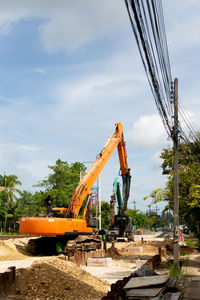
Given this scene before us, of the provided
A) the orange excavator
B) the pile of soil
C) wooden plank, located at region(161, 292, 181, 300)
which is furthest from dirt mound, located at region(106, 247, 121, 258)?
wooden plank, located at region(161, 292, 181, 300)

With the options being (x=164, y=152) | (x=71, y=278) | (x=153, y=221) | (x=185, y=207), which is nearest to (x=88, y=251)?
(x=185, y=207)

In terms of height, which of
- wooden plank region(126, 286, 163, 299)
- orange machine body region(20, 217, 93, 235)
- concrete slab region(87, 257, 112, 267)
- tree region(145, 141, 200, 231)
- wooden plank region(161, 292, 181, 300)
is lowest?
concrete slab region(87, 257, 112, 267)

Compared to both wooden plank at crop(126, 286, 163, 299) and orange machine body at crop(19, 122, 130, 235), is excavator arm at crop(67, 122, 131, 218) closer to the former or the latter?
orange machine body at crop(19, 122, 130, 235)

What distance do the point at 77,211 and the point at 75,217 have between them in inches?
18.7

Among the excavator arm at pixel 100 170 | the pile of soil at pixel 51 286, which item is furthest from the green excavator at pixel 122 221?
the pile of soil at pixel 51 286

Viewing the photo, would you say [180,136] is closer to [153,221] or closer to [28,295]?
[28,295]

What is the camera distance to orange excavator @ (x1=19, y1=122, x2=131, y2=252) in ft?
77.7

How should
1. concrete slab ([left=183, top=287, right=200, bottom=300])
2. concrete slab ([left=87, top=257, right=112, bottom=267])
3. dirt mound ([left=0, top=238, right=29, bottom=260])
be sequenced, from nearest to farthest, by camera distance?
concrete slab ([left=183, top=287, right=200, bottom=300])
concrete slab ([left=87, top=257, right=112, bottom=267])
dirt mound ([left=0, top=238, right=29, bottom=260])

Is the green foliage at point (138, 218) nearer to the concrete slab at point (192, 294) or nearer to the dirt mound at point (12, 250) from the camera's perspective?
the dirt mound at point (12, 250)

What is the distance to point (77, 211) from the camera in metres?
26.5

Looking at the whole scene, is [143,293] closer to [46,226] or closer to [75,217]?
[46,226]

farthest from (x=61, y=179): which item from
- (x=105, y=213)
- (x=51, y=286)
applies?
(x=51, y=286)

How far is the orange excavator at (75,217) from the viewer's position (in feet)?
77.7

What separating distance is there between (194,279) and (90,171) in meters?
15.4
